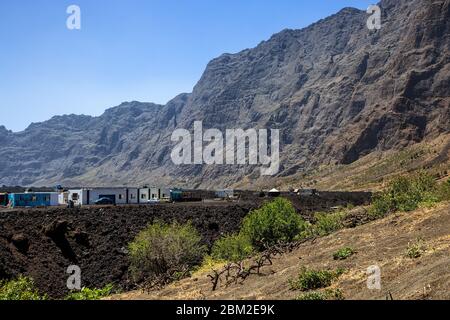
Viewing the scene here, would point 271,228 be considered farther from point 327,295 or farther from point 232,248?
point 327,295

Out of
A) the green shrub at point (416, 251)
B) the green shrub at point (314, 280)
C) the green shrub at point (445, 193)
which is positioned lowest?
the green shrub at point (314, 280)

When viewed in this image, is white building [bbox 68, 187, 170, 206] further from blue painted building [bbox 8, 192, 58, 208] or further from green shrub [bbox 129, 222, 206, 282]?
green shrub [bbox 129, 222, 206, 282]

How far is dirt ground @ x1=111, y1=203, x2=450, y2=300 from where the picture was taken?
1205 centimetres

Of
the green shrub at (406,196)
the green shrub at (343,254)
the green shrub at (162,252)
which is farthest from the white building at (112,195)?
the green shrub at (343,254)

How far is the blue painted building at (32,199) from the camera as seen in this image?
7169cm

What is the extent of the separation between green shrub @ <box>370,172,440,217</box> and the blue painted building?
184 ft

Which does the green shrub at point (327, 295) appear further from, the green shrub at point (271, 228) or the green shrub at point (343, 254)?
the green shrub at point (271, 228)

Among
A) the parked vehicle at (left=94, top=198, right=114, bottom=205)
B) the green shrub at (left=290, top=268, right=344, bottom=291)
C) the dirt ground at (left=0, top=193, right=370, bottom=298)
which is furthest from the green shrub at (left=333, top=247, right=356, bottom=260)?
the parked vehicle at (left=94, top=198, right=114, bottom=205)

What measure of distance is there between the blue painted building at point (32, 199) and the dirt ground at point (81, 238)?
1798 cm

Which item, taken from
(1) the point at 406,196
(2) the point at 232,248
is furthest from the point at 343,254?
(2) the point at 232,248
